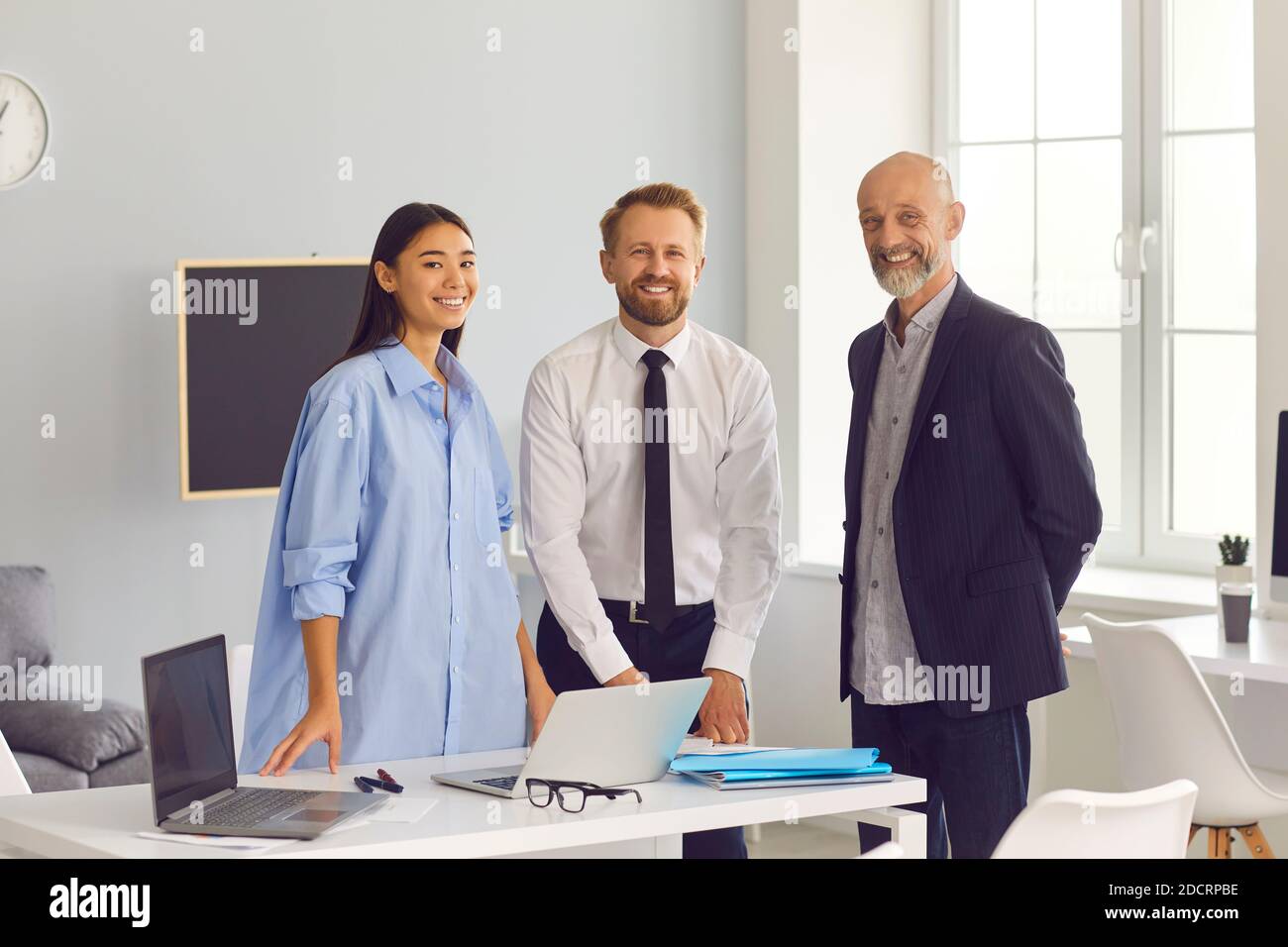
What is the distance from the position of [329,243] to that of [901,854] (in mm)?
3518

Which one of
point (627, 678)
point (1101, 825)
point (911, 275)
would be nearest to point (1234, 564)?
point (911, 275)

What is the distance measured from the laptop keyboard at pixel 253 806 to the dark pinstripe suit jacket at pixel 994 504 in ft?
3.61

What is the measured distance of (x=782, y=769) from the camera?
7.50 ft

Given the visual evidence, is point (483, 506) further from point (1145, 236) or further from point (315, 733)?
point (1145, 236)

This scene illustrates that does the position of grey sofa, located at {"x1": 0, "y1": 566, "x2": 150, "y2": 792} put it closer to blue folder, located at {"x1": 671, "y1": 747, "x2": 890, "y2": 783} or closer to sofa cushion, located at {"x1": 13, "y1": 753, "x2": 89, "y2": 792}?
sofa cushion, located at {"x1": 13, "y1": 753, "x2": 89, "y2": 792}

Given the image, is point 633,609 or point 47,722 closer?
point 633,609

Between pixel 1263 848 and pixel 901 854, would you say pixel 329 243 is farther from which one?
pixel 901 854

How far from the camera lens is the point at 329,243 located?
4922 mm

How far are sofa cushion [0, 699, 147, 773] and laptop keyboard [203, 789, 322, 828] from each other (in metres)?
2.07

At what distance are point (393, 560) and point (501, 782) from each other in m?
0.46

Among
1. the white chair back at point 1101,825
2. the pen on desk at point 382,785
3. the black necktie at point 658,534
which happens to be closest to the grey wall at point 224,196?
the black necktie at point 658,534

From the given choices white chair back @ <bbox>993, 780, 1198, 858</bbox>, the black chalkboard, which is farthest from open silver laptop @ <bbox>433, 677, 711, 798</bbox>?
the black chalkboard

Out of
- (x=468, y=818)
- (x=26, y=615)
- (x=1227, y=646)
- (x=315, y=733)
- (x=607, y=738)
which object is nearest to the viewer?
(x=468, y=818)
